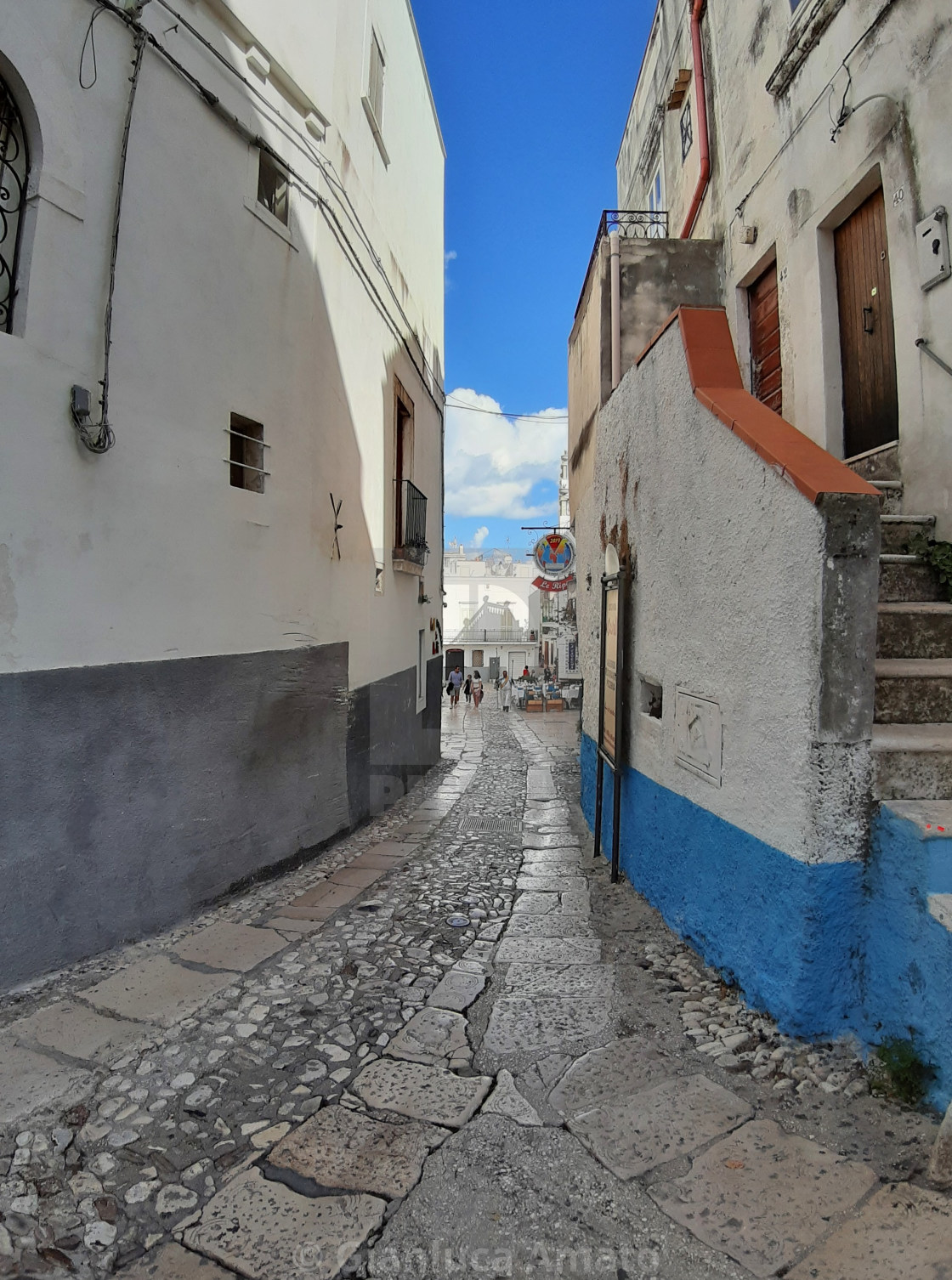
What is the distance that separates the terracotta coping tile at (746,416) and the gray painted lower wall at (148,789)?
344 centimetres

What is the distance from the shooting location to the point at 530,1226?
196cm

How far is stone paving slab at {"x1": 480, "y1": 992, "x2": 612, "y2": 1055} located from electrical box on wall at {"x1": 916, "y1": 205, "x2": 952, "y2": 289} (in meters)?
4.39

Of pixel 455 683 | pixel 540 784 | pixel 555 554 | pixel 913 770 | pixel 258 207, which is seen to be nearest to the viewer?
pixel 913 770

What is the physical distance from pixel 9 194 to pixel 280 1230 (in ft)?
15.0

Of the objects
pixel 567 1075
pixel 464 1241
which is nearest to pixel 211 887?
pixel 567 1075

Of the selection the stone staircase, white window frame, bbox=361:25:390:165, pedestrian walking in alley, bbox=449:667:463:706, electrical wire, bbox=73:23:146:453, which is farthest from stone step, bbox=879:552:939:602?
pedestrian walking in alley, bbox=449:667:463:706

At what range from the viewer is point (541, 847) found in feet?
20.4

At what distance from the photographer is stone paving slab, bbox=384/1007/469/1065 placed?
9.40 ft

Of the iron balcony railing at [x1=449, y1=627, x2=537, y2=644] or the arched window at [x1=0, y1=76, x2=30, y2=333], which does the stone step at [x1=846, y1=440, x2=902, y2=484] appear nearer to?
the arched window at [x1=0, y1=76, x2=30, y2=333]

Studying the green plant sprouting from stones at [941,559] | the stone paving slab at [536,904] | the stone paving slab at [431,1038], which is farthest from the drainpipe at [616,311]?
the stone paving slab at [431,1038]

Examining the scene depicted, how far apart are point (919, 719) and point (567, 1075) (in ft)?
6.49

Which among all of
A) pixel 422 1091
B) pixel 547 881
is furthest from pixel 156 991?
pixel 547 881

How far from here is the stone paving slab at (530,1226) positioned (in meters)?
1.83

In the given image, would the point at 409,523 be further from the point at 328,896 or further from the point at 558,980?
the point at 558,980
